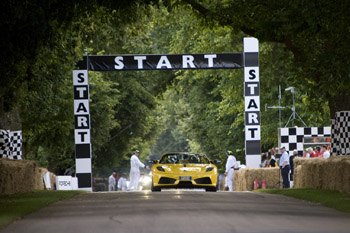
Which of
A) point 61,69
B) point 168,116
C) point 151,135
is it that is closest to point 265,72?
point 61,69

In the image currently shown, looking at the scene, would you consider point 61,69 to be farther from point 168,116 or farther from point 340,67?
point 168,116

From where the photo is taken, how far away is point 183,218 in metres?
12.9

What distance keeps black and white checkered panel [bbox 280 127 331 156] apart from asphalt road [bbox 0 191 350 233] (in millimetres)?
15573

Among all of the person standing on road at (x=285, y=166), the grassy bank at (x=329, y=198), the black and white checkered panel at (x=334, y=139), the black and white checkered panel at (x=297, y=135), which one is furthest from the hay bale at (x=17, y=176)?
the black and white checkered panel at (x=297, y=135)

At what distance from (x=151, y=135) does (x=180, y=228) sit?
53656 mm

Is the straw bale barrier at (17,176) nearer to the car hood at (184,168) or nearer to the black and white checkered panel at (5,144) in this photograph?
the black and white checkered panel at (5,144)

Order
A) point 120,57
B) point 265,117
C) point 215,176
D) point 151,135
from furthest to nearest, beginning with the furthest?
point 151,135, point 265,117, point 120,57, point 215,176

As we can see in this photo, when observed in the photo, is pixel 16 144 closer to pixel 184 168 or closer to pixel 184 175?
pixel 184 168

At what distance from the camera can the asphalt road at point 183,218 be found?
11.4m

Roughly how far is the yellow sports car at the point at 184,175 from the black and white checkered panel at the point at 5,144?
5.37 meters

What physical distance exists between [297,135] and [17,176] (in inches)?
502

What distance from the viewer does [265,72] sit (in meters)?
39.9

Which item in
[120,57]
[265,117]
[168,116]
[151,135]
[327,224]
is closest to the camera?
[327,224]

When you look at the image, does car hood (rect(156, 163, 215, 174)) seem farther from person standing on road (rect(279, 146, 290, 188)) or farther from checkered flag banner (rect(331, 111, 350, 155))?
person standing on road (rect(279, 146, 290, 188))
